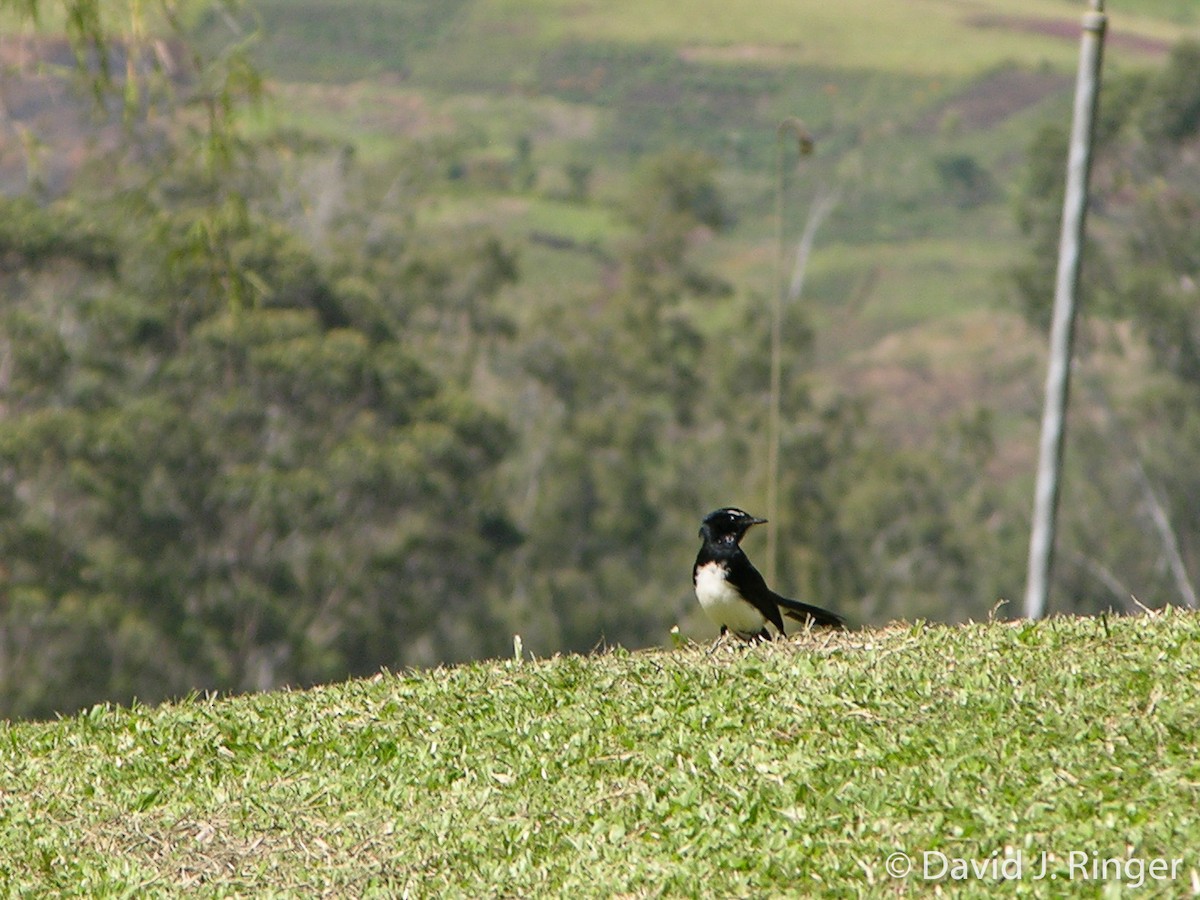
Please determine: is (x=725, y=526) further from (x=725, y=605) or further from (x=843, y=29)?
(x=843, y=29)

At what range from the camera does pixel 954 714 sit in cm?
507

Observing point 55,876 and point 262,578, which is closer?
point 55,876

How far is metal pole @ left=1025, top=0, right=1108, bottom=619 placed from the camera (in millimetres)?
10391

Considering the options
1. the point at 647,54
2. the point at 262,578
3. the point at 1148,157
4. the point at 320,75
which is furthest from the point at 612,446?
the point at 647,54

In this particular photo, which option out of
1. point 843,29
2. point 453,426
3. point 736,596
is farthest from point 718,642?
point 843,29

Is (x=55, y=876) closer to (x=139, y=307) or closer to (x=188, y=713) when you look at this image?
(x=188, y=713)

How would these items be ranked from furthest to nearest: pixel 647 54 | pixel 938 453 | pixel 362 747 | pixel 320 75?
pixel 647 54
pixel 320 75
pixel 938 453
pixel 362 747

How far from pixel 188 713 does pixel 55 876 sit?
Result: 143cm

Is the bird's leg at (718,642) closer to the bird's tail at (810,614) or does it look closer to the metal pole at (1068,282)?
the bird's tail at (810,614)

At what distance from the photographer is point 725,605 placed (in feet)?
23.1

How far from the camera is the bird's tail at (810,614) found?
6750 millimetres

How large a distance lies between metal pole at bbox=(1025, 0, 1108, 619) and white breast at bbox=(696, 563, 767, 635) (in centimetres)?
371

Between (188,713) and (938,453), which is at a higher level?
(188,713)

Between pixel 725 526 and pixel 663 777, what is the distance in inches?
96.7
